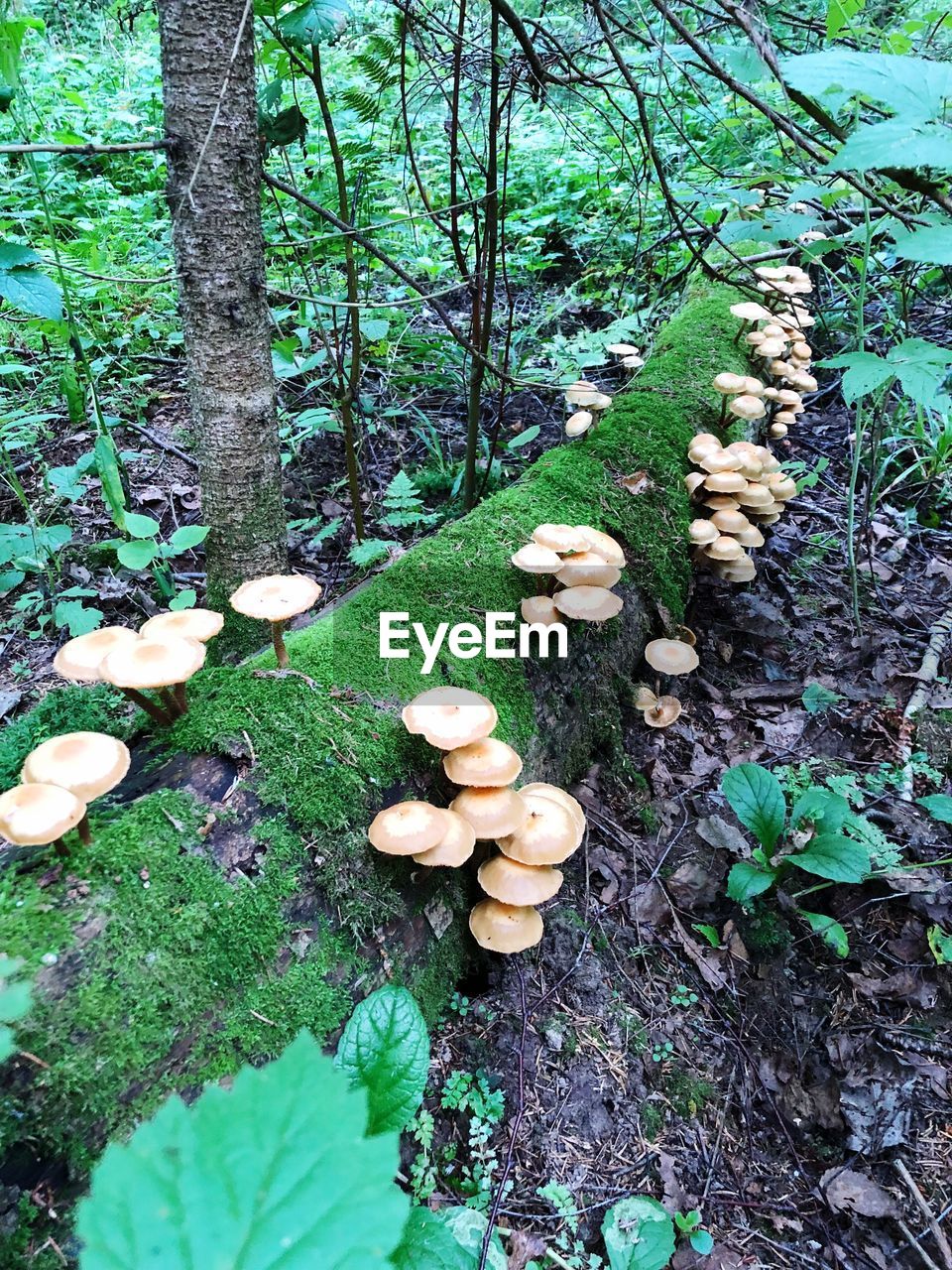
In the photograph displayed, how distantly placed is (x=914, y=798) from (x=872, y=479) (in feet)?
6.58

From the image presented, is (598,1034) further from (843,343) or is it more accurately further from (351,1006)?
(843,343)

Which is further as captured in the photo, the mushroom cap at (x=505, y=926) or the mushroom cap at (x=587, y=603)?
the mushroom cap at (x=587, y=603)

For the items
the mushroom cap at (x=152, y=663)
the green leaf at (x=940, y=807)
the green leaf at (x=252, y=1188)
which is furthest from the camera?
the green leaf at (x=940, y=807)

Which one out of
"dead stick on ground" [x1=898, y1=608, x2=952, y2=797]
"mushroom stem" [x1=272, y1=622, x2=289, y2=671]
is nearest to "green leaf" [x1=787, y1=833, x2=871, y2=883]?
"dead stick on ground" [x1=898, y1=608, x2=952, y2=797]

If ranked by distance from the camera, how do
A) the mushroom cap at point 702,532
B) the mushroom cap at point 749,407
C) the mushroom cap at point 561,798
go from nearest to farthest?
1. the mushroom cap at point 561,798
2. the mushroom cap at point 702,532
3. the mushroom cap at point 749,407

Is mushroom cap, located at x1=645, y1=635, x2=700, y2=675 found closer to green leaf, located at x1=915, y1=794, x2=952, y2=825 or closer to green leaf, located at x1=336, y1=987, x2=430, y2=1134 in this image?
green leaf, located at x1=915, y1=794, x2=952, y2=825

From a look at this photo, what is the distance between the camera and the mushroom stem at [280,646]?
8.11 feet

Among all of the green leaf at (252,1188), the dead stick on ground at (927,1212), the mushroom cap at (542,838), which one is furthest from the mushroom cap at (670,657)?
the green leaf at (252,1188)

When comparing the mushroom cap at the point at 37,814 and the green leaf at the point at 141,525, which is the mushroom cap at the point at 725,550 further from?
the mushroom cap at the point at 37,814

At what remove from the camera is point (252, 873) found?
204 cm

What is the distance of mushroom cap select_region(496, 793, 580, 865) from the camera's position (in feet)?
8.07

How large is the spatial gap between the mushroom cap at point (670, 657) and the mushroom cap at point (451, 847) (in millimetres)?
1824

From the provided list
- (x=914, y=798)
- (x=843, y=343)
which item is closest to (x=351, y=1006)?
(x=914, y=798)

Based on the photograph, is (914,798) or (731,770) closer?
(731,770)
